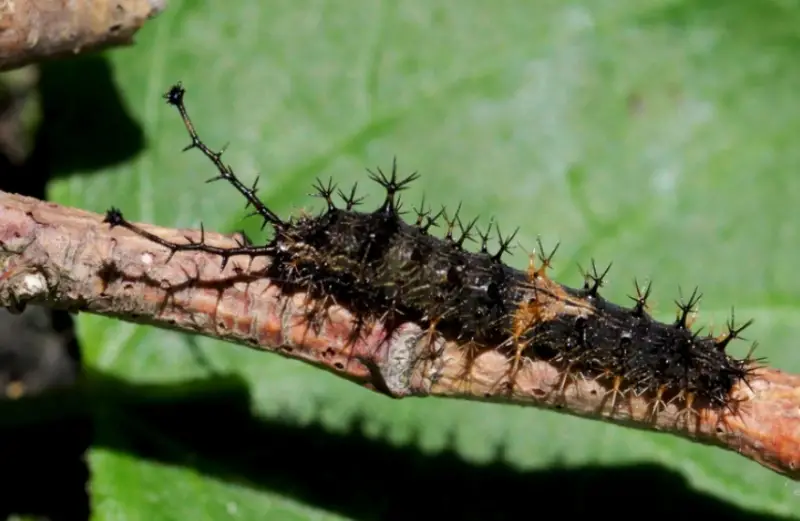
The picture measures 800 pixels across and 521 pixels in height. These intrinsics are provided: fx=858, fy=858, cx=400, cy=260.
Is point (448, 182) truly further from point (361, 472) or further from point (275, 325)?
point (275, 325)

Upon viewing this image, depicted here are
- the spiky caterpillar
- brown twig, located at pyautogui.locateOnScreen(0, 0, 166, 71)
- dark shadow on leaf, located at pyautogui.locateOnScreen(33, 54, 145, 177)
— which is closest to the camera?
the spiky caterpillar

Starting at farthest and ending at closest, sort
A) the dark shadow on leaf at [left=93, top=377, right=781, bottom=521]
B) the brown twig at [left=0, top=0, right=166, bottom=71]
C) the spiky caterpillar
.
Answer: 1. the dark shadow on leaf at [left=93, top=377, right=781, bottom=521]
2. the brown twig at [left=0, top=0, right=166, bottom=71]
3. the spiky caterpillar

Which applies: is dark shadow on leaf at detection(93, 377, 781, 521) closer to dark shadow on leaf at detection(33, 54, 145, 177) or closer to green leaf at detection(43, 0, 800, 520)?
green leaf at detection(43, 0, 800, 520)

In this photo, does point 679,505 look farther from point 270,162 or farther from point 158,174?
point 158,174

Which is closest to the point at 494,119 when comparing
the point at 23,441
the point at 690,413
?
the point at 690,413

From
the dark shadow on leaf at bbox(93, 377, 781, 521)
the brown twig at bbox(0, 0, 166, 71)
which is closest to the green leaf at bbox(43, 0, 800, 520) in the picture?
the dark shadow on leaf at bbox(93, 377, 781, 521)

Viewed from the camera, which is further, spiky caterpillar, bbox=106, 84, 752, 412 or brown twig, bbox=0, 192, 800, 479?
spiky caterpillar, bbox=106, 84, 752, 412
